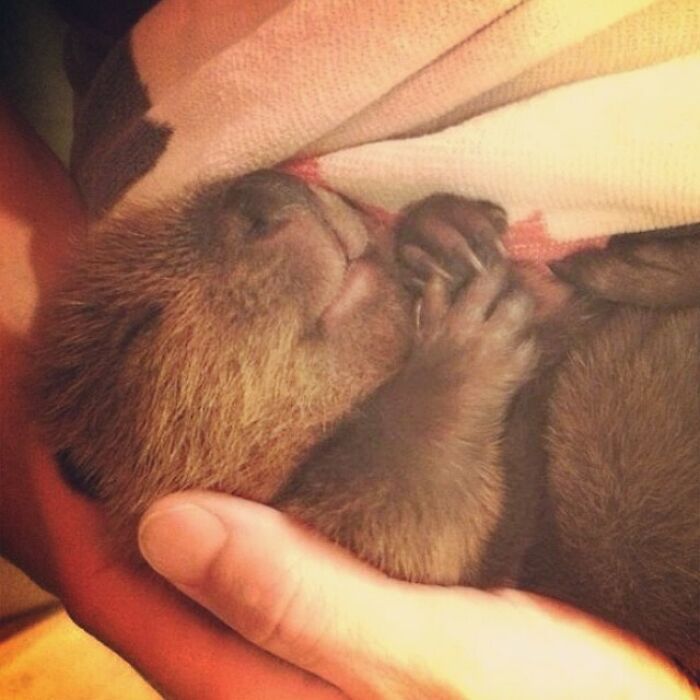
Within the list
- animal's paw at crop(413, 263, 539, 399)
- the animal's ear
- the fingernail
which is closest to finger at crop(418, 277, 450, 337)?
animal's paw at crop(413, 263, 539, 399)

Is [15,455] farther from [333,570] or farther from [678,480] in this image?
[678,480]

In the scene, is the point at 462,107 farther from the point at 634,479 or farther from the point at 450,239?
the point at 634,479

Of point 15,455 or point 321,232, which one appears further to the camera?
point 15,455

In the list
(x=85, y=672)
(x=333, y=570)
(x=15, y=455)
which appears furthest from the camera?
(x=85, y=672)

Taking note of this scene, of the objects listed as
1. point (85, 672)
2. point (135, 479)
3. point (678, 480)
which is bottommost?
point (85, 672)

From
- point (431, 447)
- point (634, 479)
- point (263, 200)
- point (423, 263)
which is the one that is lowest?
point (634, 479)

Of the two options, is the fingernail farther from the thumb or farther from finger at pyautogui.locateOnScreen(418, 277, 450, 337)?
finger at pyautogui.locateOnScreen(418, 277, 450, 337)

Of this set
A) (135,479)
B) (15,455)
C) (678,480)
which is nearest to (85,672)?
(15,455)

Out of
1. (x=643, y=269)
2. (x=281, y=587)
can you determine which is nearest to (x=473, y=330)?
(x=643, y=269)
